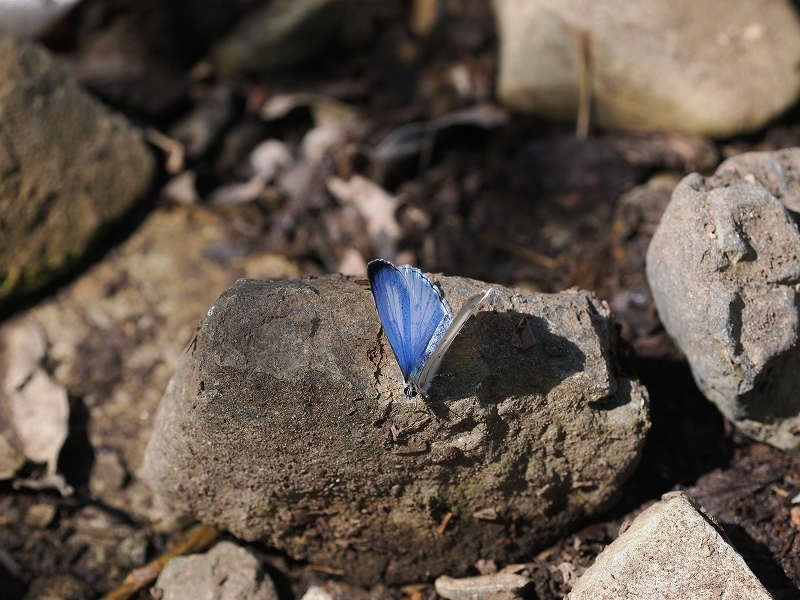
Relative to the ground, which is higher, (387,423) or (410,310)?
(410,310)

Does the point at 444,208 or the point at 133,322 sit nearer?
the point at 133,322

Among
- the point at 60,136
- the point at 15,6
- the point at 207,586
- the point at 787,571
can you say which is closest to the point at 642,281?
the point at 787,571

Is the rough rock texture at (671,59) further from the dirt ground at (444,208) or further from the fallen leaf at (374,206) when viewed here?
the fallen leaf at (374,206)

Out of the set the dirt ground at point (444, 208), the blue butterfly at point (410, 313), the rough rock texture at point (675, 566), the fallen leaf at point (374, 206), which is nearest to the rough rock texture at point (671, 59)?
the dirt ground at point (444, 208)

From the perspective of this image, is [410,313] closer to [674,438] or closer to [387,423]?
[387,423]

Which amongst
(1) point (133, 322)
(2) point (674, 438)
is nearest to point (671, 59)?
(2) point (674, 438)
